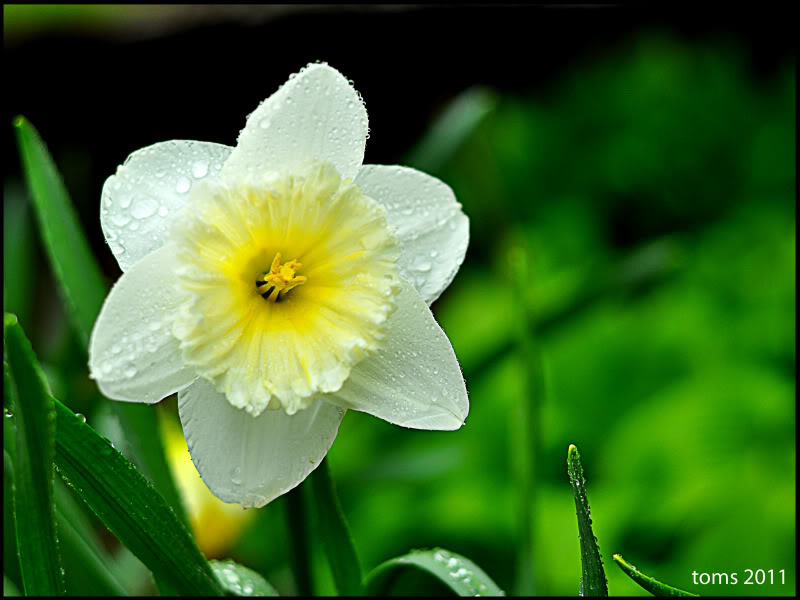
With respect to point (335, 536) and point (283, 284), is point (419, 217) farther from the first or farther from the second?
point (335, 536)

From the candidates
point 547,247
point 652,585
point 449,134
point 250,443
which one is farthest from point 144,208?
point 547,247

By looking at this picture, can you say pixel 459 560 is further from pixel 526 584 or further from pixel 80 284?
pixel 80 284

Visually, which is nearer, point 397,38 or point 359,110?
point 359,110

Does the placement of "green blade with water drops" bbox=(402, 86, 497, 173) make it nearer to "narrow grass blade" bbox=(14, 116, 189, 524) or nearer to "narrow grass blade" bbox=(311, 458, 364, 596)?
"narrow grass blade" bbox=(14, 116, 189, 524)

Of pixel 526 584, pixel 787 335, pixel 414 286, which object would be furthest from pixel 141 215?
pixel 787 335

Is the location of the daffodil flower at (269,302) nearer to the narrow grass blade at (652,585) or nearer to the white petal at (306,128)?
the white petal at (306,128)
